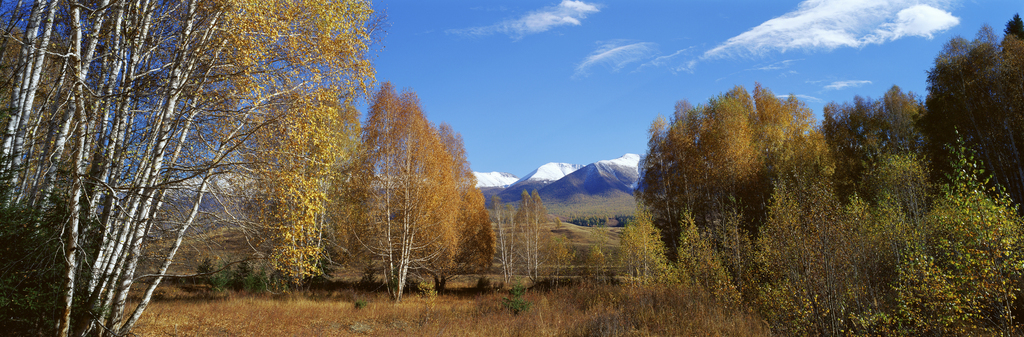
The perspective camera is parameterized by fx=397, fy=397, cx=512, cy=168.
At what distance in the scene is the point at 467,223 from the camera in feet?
72.6

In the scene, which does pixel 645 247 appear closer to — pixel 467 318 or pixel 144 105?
pixel 467 318

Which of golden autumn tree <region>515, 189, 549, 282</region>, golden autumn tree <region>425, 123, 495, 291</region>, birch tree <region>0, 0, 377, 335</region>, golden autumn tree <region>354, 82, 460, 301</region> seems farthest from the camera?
golden autumn tree <region>515, 189, 549, 282</region>

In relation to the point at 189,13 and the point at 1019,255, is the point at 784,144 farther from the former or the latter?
the point at 189,13

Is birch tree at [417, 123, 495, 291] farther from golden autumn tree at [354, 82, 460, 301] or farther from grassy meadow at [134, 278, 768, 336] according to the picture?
grassy meadow at [134, 278, 768, 336]

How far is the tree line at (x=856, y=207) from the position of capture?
8.66 meters

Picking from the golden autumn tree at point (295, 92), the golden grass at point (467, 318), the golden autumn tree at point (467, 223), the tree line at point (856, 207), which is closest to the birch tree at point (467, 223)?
the golden autumn tree at point (467, 223)

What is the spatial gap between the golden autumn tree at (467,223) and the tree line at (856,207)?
330 inches

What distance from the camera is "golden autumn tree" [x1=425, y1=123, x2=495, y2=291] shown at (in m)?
21.8

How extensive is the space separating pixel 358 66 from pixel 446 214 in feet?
33.0

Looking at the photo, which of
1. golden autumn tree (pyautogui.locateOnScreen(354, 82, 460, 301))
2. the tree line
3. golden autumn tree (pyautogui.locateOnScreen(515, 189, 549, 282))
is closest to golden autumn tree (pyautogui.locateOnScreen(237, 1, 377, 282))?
golden autumn tree (pyautogui.locateOnScreen(354, 82, 460, 301))

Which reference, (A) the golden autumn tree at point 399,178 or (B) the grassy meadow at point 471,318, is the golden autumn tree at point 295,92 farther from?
(A) the golden autumn tree at point 399,178

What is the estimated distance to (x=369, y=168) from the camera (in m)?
15.0

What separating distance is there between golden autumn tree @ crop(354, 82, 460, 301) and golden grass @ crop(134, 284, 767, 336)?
94.5 inches

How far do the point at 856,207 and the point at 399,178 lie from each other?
1652 cm
